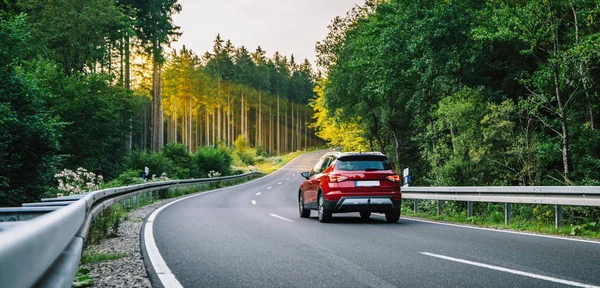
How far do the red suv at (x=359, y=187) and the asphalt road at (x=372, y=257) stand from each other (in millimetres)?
1040

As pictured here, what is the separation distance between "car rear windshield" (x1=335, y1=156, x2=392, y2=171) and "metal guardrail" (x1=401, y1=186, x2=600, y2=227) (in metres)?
2.55

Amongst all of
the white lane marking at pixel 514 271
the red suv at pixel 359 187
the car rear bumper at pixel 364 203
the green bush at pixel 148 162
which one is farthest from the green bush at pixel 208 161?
the white lane marking at pixel 514 271

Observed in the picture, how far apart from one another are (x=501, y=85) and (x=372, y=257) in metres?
21.8

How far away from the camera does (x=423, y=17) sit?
87.6 ft

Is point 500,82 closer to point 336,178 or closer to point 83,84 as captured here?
point 336,178

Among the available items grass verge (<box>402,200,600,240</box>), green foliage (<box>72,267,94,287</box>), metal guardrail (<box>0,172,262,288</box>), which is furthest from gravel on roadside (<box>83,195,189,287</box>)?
grass verge (<box>402,200,600,240</box>)

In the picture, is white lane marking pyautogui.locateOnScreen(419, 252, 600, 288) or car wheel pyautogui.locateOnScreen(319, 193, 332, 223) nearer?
white lane marking pyautogui.locateOnScreen(419, 252, 600, 288)

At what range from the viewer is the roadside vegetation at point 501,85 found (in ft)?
65.3

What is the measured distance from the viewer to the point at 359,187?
1246 centimetres

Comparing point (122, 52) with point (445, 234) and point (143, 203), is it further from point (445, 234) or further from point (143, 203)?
point (445, 234)

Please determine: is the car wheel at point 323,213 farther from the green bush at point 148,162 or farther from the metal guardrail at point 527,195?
the green bush at point 148,162

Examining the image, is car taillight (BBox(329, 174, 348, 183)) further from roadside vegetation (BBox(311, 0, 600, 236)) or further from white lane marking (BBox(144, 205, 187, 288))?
white lane marking (BBox(144, 205, 187, 288))

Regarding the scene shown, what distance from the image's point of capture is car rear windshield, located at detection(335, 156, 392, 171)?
41.8 feet

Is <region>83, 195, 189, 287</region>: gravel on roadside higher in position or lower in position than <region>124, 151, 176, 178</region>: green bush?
lower
